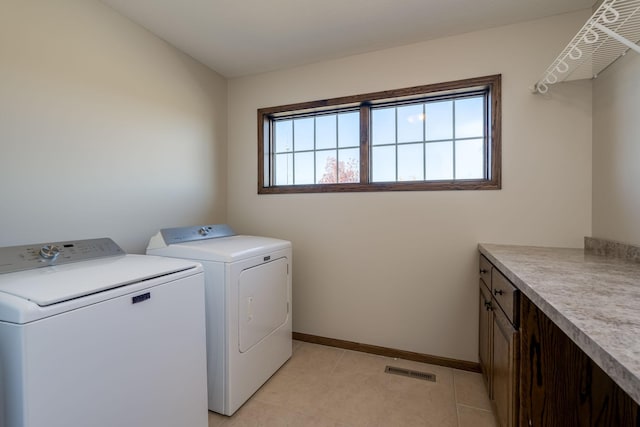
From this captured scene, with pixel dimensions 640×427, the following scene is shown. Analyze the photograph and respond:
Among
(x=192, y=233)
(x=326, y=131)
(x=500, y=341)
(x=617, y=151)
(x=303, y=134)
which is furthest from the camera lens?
(x=303, y=134)

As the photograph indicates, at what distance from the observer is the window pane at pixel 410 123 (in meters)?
2.30

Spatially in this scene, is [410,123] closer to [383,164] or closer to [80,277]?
[383,164]

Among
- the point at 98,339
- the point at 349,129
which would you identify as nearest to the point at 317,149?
the point at 349,129

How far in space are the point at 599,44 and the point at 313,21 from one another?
1590mm

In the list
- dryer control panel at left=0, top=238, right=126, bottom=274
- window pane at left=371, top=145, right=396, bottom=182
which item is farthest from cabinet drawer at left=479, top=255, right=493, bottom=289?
dryer control panel at left=0, top=238, right=126, bottom=274

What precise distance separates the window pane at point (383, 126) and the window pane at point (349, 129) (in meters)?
0.13

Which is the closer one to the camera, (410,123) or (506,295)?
(506,295)

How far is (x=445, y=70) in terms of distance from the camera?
2119 mm

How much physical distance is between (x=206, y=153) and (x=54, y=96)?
1.11m

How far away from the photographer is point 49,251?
Result: 1.36m

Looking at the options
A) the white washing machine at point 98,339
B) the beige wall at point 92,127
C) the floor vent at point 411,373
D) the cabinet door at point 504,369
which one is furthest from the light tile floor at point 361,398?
the beige wall at point 92,127

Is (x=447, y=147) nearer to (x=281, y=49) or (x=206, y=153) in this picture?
(x=281, y=49)

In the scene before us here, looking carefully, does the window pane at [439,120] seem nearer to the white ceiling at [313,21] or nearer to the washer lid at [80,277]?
the white ceiling at [313,21]

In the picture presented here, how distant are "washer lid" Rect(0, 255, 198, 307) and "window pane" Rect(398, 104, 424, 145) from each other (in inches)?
72.3
